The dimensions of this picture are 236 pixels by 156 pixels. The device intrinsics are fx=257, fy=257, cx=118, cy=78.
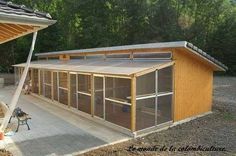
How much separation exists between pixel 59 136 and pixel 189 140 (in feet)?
13.8

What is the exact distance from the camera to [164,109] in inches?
365

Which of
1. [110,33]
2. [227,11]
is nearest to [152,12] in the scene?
[110,33]

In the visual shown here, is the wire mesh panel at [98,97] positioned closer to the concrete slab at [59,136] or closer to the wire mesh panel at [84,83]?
the concrete slab at [59,136]

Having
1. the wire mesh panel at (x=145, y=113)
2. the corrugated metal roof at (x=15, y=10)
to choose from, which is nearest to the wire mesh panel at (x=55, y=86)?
the wire mesh panel at (x=145, y=113)

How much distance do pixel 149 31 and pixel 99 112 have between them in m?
20.2

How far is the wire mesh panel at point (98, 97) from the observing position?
10016 millimetres

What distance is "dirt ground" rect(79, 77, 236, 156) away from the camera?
7.18 meters

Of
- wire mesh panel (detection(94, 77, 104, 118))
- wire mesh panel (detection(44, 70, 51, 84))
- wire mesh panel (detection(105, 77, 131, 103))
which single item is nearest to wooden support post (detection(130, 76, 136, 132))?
wire mesh panel (detection(105, 77, 131, 103))

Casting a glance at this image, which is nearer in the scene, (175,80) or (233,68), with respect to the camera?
(175,80)

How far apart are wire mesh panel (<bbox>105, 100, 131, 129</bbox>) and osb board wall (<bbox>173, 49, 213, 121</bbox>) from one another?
1860 mm

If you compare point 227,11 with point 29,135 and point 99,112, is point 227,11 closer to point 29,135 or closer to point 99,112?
point 99,112

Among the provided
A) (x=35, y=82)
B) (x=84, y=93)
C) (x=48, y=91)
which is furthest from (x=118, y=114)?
(x=35, y=82)

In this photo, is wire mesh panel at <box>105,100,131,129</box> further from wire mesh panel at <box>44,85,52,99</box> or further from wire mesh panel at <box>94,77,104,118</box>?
wire mesh panel at <box>44,85,52,99</box>

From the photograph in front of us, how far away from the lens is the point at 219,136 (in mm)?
8344
